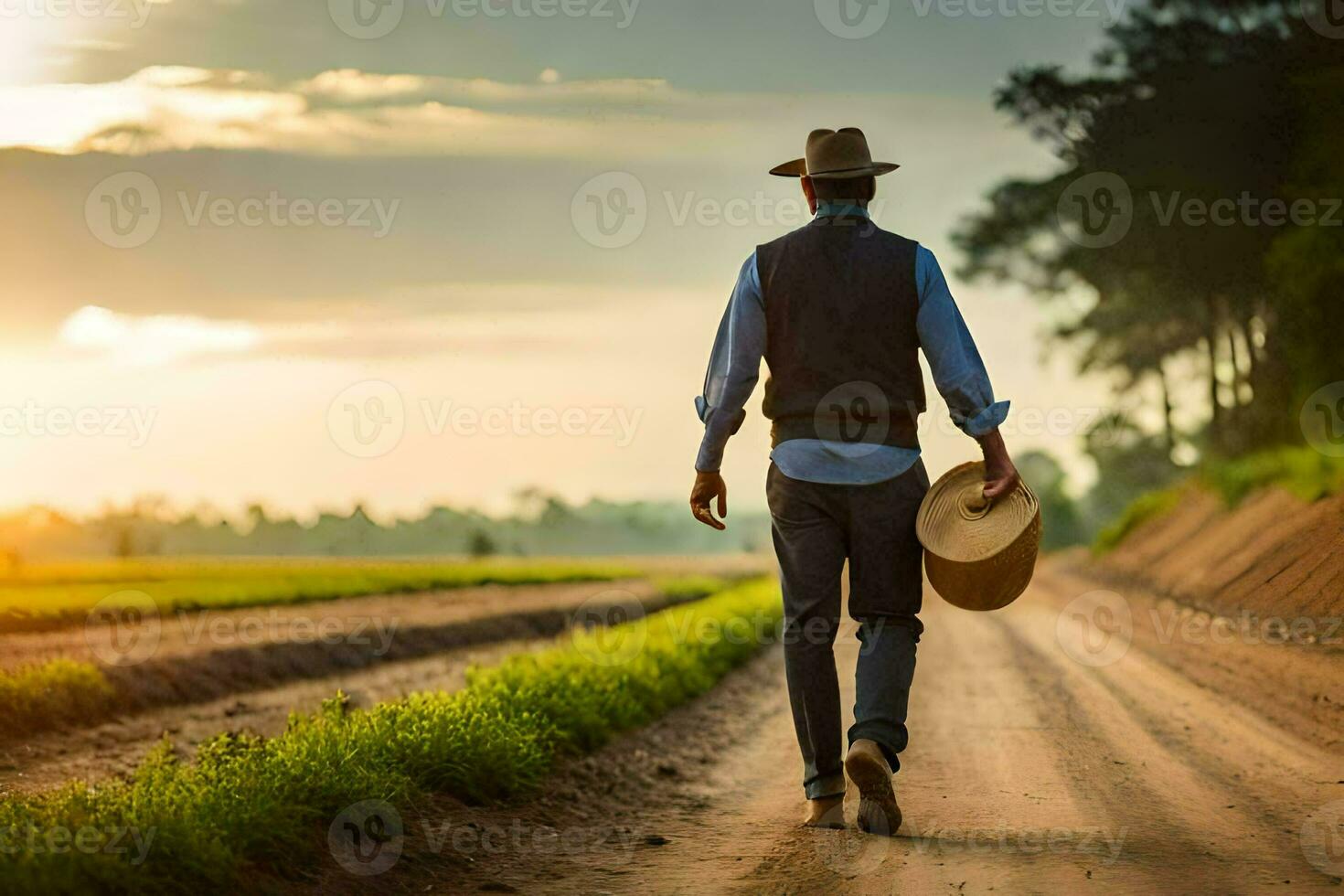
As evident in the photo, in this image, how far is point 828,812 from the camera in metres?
5.95

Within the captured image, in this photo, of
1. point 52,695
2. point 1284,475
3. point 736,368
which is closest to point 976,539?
point 736,368

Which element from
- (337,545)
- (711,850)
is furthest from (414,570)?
(337,545)

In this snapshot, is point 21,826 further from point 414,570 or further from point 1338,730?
point 414,570

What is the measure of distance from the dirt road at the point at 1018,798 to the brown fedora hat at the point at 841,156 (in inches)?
109

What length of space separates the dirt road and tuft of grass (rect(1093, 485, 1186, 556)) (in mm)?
21778

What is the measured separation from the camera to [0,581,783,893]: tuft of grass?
4582 millimetres

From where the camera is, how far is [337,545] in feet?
379
